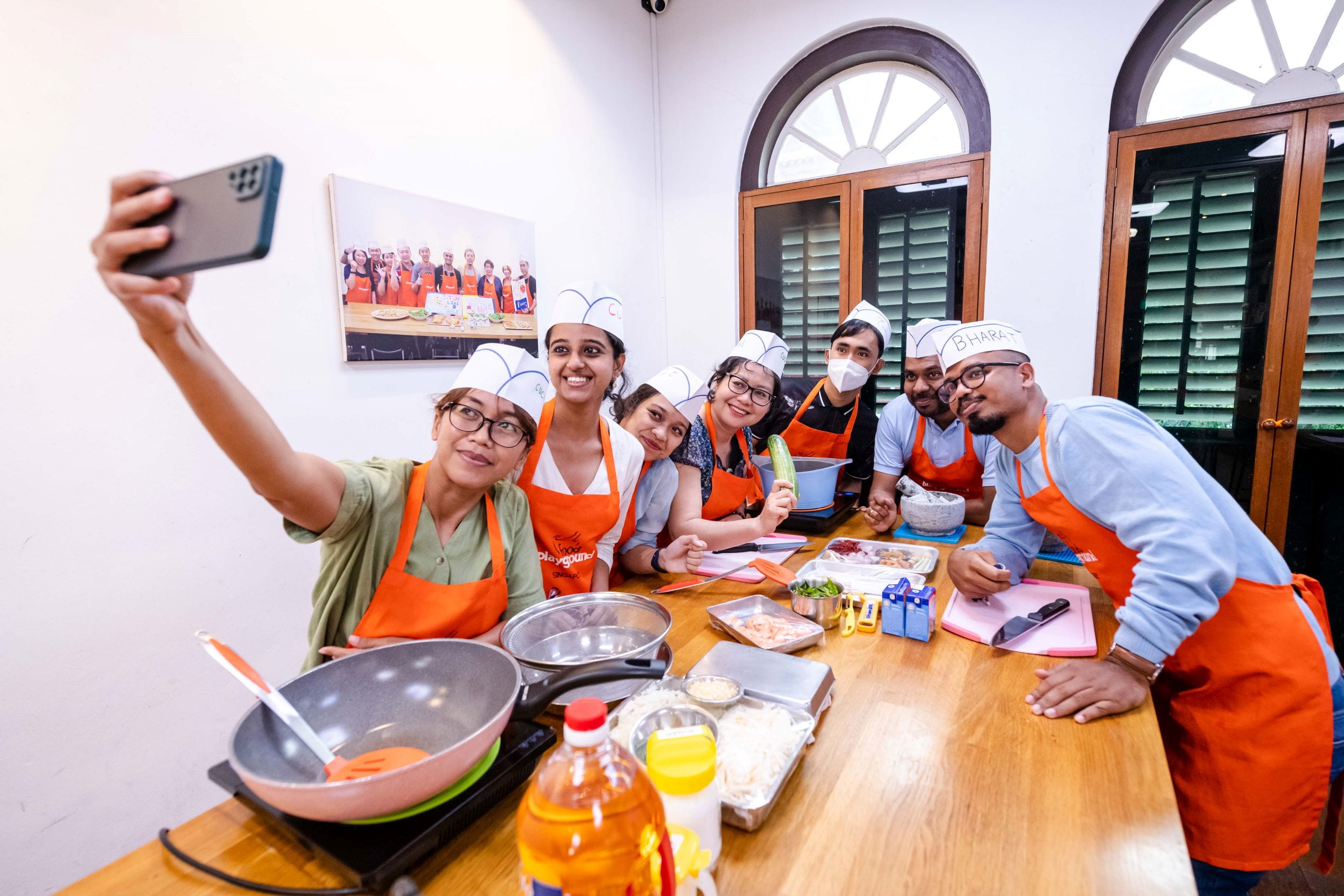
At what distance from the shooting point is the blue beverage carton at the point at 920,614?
4.67 ft

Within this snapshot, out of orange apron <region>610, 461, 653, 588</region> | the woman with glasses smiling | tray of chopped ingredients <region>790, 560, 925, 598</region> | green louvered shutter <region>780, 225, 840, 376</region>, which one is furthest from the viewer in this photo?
green louvered shutter <region>780, 225, 840, 376</region>

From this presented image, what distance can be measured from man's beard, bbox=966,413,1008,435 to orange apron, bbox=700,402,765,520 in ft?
3.06

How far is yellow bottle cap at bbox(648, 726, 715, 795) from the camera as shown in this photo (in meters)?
0.72

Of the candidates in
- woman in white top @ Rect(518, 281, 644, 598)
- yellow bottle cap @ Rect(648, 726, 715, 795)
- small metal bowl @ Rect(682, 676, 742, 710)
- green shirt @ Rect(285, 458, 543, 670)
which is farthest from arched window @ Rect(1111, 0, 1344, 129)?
yellow bottle cap @ Rect(648, 726, 715, 795)

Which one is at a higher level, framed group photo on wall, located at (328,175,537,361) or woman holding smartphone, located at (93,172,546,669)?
framed group photo on wall, located at (328,175,537,361)

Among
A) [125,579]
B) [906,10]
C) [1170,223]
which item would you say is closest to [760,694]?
[125,579]

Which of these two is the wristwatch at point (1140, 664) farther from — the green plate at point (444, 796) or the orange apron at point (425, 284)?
the orange apron at point (425, 284)

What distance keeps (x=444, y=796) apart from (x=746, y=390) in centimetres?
181

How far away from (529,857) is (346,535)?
0.95 m

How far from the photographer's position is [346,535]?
1333 mm

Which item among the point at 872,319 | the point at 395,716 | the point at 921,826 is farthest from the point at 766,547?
the point at 872,319

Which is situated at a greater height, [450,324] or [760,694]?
[450,324]

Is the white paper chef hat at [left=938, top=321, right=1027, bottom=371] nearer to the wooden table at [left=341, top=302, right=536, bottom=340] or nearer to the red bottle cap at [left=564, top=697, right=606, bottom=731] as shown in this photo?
the red bottle cap at [left=564, top=697, right=606, bottom=731]

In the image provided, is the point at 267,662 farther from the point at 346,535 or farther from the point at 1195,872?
the point at 1195,872
